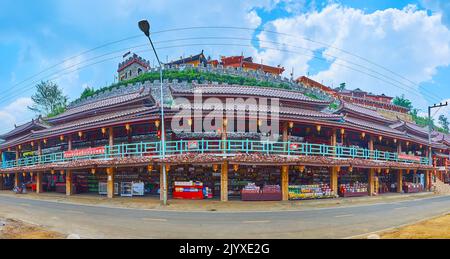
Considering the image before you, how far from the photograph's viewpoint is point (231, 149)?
21.0 metres

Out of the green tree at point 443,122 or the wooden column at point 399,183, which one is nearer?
the wooden column at point 399,183

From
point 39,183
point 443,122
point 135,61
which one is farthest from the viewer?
point 443,122

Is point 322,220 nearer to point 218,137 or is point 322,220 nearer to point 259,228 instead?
point 259,228

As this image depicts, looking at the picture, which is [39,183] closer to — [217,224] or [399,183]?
[217,224]

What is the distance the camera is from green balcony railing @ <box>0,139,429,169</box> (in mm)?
19969

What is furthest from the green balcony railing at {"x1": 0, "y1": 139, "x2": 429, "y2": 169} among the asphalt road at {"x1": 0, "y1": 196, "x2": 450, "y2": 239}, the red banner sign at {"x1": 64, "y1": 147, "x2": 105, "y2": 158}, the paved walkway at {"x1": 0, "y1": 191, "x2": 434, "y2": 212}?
the asphalt road at {"x1": 0, "y1": 196, "x2": 450, "y2": 239}

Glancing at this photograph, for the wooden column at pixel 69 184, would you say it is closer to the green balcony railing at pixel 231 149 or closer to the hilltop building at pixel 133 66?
the green balcony railing at pixel 231 149

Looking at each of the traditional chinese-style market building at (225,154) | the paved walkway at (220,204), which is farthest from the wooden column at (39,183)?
the paved walkway at (220,204)

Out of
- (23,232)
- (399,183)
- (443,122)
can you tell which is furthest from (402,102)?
(23,232)

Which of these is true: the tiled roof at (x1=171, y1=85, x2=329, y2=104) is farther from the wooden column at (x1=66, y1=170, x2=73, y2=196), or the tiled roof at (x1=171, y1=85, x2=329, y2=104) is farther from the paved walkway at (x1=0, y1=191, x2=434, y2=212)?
the wooden column at (x1=66, y1=170, x2=73, y2=196)

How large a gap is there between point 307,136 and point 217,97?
10.1 metres

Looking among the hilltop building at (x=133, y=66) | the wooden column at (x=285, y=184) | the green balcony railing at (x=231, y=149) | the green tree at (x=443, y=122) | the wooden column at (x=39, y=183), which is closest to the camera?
the green balcony railing at (x=231, y=149)

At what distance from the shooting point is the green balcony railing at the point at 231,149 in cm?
1997
